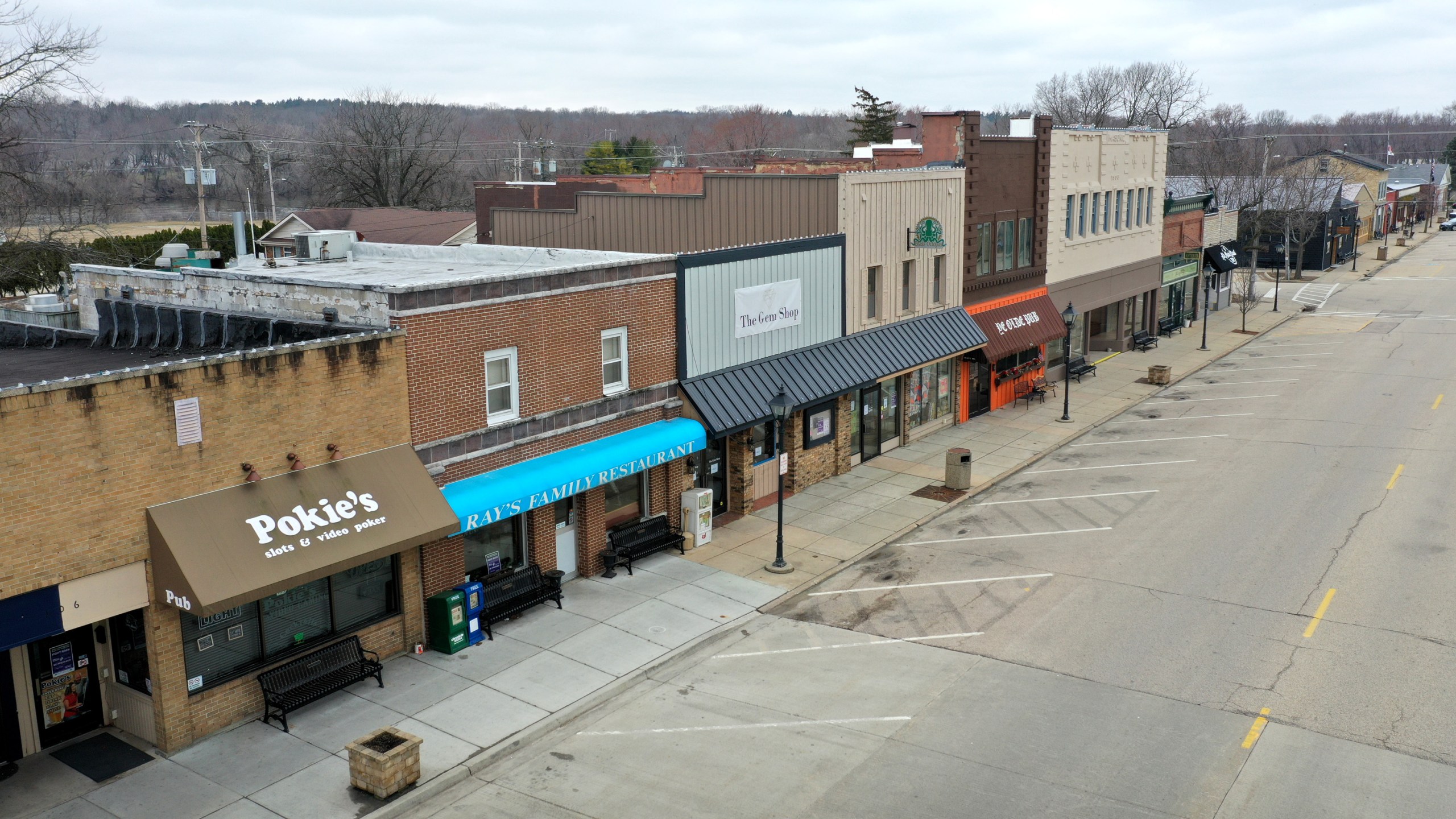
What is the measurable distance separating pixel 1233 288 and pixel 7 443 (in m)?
65.3

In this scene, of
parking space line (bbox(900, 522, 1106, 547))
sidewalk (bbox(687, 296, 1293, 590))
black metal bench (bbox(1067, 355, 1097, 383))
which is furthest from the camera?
black metal bench (bbox(1067, 355, 1097, 383))

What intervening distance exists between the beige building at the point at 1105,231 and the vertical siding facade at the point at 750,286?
14742 mm

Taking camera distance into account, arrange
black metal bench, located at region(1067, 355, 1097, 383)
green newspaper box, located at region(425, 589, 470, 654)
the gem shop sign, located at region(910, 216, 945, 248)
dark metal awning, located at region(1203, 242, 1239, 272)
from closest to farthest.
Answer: green newspaper box, located at region(425, 589, 470, 654)
the gem shop sign, located at region(910, 216, 945, 248)
black metal bench, located at region(1067, 355, 1097, 383)
dark metal awning, located at region(1203, 242, 1239, 272)

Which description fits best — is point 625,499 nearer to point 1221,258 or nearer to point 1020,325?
point 1020,325

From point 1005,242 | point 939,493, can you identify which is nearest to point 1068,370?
point 1005,242

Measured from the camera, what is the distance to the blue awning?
59.5 feet

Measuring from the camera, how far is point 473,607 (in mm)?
18281

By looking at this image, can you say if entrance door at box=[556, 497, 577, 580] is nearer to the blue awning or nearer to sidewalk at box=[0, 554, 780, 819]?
sidewalk at box=[0, 554, 780, 819]

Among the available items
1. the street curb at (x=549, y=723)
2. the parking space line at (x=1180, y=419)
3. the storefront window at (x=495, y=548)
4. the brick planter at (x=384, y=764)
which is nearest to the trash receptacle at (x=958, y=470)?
the street curb at (x=549, y=723)

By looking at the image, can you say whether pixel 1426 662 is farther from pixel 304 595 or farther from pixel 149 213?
pixel 149 213

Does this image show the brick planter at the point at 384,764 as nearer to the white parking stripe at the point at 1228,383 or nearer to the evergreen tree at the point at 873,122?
the white parking stripe at the point at 1228,383

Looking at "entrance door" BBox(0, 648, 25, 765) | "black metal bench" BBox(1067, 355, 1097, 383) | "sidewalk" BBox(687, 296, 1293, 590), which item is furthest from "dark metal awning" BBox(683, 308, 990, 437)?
"entrance door" BBox(0, 648, 25, 765)

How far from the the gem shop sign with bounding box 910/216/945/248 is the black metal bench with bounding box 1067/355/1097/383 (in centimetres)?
1317

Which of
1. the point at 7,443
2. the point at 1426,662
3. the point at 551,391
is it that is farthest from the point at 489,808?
the point at 1426,662
